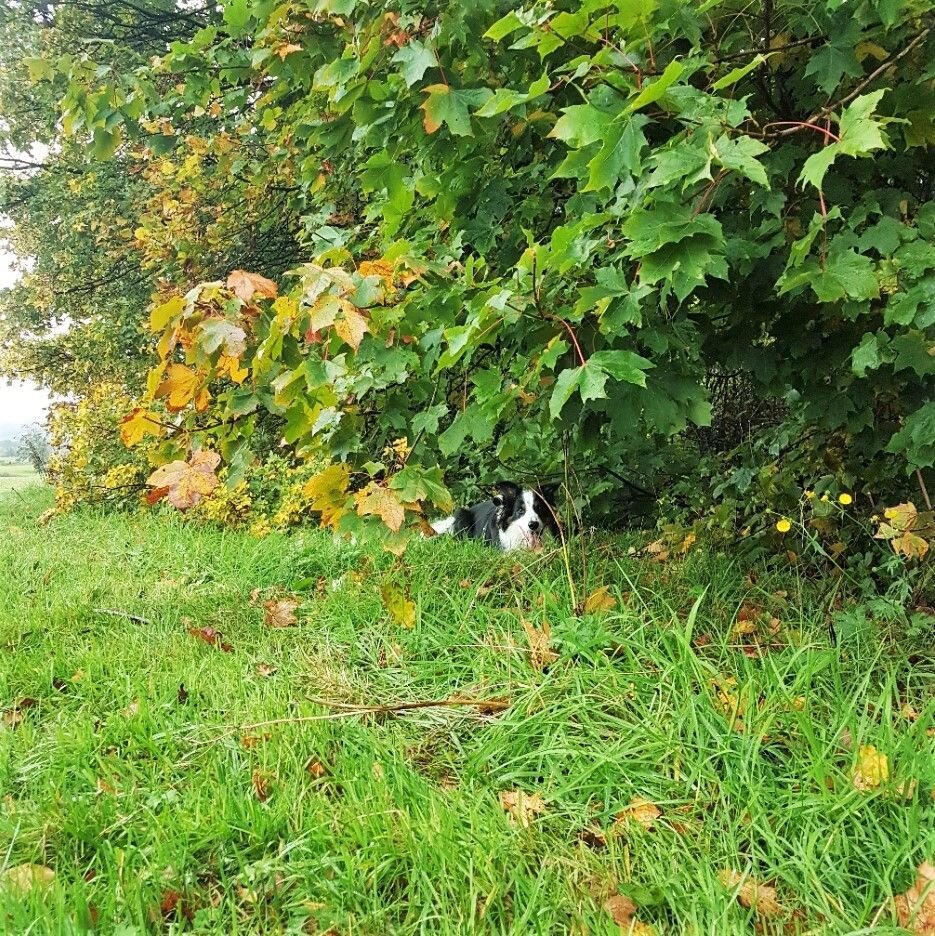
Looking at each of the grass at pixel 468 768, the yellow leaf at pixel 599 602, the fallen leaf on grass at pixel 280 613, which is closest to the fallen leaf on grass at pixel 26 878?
the grass at pixel 468 768

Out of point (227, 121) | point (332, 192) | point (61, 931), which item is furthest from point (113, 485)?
point (61, 931)

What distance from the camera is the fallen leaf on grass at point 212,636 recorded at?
2822 millimetres

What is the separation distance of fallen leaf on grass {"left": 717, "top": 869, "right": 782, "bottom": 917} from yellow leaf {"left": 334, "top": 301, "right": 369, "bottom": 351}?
4.73 feet

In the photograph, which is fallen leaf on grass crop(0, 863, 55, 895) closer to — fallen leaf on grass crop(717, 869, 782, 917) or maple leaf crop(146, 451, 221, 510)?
maple leaf crop(146, 451, 221, 510)

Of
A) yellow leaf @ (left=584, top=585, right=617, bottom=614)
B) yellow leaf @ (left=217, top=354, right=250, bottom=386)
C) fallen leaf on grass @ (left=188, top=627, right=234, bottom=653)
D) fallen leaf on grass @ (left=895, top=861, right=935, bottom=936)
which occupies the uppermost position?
yellow leaf @ (left=217, top=354, right=250, bottom=386)

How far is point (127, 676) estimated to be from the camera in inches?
97.3

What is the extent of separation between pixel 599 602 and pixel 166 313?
177 centimetres

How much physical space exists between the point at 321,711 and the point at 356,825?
592 millimetres

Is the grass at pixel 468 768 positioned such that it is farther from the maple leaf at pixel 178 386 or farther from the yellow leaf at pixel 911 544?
the maple leaf at pixel 178 386

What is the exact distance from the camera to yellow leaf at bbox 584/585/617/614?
257 cm

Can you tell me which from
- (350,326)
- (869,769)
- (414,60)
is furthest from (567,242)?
(869,769)

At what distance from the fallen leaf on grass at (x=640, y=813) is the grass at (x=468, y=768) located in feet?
0.06

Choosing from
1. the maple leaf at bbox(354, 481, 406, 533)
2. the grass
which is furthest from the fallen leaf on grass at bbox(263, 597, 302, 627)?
the maple leaf at bbox(354, 481, 406, 533)

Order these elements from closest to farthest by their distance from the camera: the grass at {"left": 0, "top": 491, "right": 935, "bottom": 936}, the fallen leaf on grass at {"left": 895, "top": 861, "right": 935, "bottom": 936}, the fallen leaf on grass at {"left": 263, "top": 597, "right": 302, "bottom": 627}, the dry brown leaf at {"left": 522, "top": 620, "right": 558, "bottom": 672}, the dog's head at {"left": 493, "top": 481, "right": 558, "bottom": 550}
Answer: the fallen leaf on grass at {"left": 895, "top": 861, "right": 935, "bottom": 936} < the grass at {"left": 0, "top": 491, "right": 935, "bottom": 936} < the dry brown leaf at {"left": 522, "top": 620, "right": 558, "bottom": 672} < the fallen leaf on grass at {"left": 263, "top": 597, "right": 302, "bottom": 627} < the dog's head at {"left": 493, "top": 481, "right": 558, "bottom": 550}
